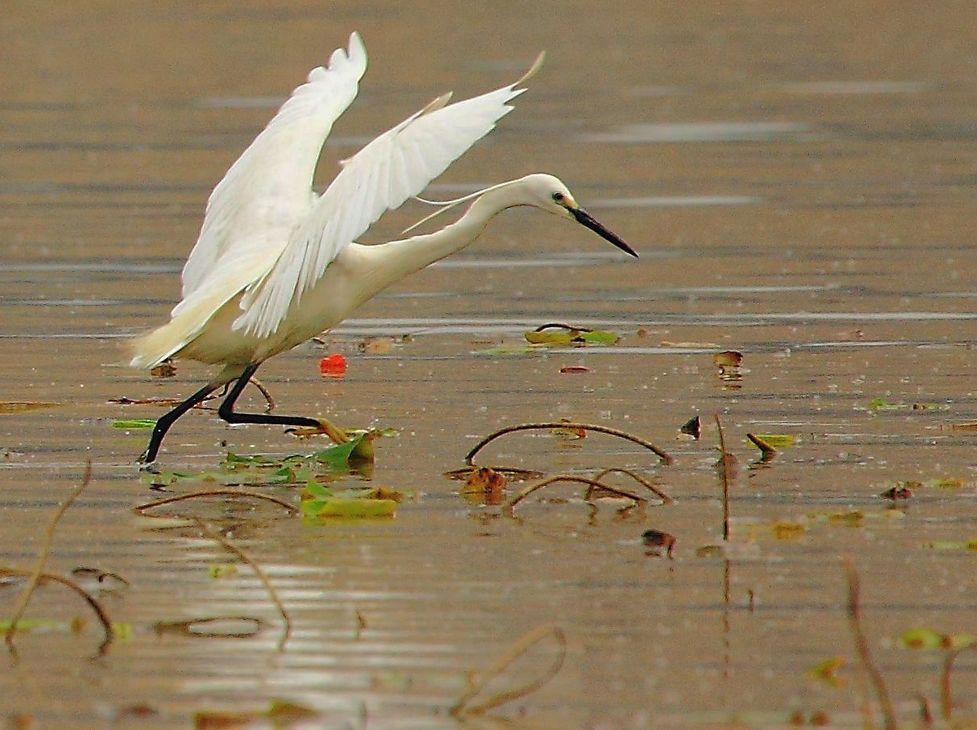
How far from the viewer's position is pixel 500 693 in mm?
6461

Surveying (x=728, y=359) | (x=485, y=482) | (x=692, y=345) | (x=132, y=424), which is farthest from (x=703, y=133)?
(x=485, y=482)

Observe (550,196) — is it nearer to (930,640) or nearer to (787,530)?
(787,530)

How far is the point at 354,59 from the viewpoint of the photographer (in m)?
11.4

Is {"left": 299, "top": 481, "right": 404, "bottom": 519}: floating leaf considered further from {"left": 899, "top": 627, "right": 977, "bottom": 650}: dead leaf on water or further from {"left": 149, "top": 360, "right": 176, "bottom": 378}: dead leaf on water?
{"left": 149, "top": 360, "right": 176, "bottom": 378}: dead leaf on water

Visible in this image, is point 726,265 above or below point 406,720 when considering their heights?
above

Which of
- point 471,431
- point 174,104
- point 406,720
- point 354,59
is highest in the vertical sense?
point 174,104

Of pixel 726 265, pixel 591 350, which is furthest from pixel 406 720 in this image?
pixel 726 265

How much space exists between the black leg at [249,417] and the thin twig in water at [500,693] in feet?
12.4

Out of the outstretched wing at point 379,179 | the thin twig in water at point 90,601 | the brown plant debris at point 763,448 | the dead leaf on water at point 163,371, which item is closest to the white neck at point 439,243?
the outstretched wing at point 379,179

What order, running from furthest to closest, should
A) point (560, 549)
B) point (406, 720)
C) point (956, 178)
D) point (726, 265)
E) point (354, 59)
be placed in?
point (956, 178) → point (726, 265) → point (354, 59) → point (560, 549) → point (406, 720)

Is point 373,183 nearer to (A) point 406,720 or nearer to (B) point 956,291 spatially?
(A) point 406,720

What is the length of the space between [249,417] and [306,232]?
1430 millimetres

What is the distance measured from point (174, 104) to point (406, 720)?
72.0ft

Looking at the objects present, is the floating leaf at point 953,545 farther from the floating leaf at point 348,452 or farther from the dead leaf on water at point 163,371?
the dead leaf on water at point 163,371
